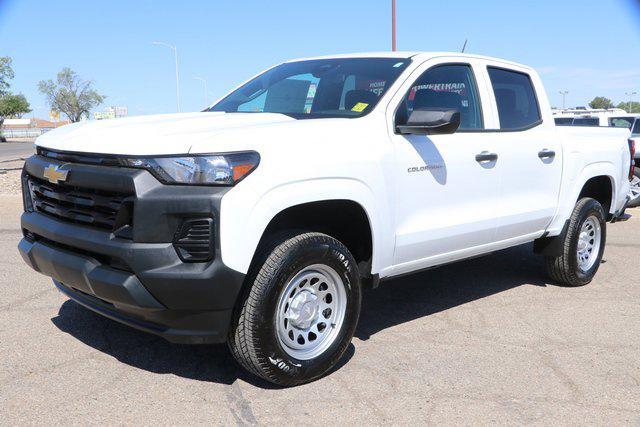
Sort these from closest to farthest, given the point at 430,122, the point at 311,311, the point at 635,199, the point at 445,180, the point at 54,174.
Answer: the point at 54,174
the point at 311,311
the point at 430,122
the point at 445,180
the point at 635,199

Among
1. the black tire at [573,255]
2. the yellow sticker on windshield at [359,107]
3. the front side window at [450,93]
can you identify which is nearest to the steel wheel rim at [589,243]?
the black tire at [573,255]

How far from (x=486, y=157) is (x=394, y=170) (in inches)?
37.8

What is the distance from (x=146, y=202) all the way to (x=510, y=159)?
2828mm

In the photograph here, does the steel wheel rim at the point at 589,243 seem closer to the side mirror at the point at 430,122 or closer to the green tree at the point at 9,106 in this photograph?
the side mirror at the point at 430,122

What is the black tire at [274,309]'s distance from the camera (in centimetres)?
335

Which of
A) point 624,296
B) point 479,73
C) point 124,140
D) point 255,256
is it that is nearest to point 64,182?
point 124,140

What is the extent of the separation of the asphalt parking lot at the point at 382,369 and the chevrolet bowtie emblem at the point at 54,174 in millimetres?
1108

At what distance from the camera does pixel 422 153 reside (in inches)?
162

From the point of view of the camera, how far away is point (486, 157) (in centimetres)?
457

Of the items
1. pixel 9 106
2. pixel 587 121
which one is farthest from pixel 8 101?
pixel 587 121

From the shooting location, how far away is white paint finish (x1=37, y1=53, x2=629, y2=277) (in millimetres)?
3242

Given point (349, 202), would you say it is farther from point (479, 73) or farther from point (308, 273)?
point (479, 73)

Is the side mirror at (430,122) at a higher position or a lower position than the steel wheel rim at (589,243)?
higher

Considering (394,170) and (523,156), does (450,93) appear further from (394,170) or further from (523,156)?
(394,170)
